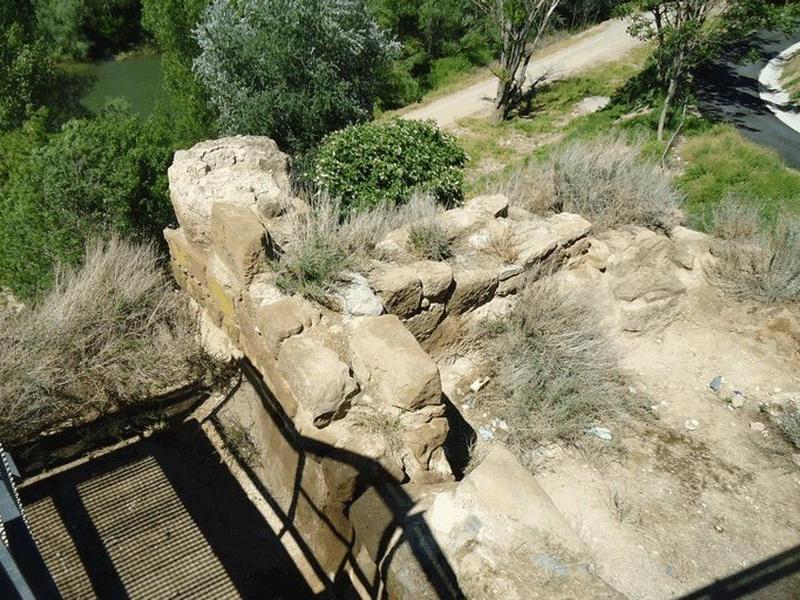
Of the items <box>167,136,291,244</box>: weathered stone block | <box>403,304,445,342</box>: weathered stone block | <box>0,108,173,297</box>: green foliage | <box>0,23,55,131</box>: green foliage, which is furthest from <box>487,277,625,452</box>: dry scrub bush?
<box>0,23,55,131</box>: green foliage

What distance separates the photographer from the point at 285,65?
10.8 meters

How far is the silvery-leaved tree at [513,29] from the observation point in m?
15.9

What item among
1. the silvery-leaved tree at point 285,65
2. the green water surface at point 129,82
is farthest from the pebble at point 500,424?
the green water surface at point 129,82

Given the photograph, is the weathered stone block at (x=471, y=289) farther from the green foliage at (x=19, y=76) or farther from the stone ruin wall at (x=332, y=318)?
the green foliage at (x=19, y=76)

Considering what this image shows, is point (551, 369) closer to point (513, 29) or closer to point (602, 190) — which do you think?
point (602, 190)

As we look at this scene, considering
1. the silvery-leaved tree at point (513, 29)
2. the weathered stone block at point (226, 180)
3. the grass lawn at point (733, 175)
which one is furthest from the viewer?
the silvery-leaved tree at point (513, 29)

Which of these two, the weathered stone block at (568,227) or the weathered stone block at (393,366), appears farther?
the weathered stone block at (568,227)

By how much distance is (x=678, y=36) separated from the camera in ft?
38.9

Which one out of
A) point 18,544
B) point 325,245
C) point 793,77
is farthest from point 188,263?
point 793,77

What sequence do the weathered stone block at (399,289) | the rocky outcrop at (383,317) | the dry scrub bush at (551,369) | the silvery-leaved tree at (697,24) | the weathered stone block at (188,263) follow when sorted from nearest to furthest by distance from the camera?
the rocky outcrop at (383,317) → the weathered stone block at (399,289) → the dry scrub bush at (551,369) → the weathered stone block at (188,263) → the silvery-leaved tree at (697,24)

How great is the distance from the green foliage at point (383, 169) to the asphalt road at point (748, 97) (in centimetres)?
818

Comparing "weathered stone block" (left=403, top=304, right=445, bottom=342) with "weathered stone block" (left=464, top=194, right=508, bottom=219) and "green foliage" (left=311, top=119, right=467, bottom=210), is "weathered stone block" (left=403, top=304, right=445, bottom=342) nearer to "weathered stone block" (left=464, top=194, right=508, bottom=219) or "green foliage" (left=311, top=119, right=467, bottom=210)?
"weathered stone block" (left=464, top=194, right=508, bottom=219)

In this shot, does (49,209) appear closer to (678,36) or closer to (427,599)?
(427,599)

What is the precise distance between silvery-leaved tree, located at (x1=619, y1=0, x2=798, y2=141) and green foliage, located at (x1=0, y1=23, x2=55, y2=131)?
545 inches
